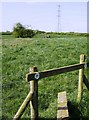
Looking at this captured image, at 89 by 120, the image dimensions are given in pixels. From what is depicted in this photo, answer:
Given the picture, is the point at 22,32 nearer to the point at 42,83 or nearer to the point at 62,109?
the point at 42,83

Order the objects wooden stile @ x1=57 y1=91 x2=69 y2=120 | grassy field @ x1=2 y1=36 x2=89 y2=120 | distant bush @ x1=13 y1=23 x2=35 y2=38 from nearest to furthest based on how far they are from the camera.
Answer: wooden stile @ x1=57 y1=91 x2=69 y2=120, grassy field @ x1=2 y1=36 x2=89 y2=120, distant bush @ x1=13 y1=23 x2=35 y2=38

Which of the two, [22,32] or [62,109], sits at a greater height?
[22,32]

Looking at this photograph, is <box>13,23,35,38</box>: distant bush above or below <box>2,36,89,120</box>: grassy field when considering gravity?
above

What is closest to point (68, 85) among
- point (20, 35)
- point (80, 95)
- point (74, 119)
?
point (80, 95)

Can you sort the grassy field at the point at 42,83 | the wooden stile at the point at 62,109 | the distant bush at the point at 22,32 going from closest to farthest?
the wooden stile at the point at 62,109, the grassy field at the point at 42,83, the distant bush at the point at 22,32

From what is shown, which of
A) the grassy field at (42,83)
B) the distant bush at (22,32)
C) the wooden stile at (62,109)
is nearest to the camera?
the wooden stile at (62,109)

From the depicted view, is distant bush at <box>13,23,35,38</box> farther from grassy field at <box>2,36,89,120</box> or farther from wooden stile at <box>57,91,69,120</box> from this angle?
wooden stile at <box>57,91,69,120</box>

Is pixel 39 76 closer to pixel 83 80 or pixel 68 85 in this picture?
pixel 83 80

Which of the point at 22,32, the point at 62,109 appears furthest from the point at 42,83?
the point at 22,32

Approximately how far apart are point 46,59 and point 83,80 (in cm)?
649

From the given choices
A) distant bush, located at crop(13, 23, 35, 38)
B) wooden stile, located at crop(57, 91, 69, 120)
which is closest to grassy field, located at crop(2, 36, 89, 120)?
wooden stile, located at crop(57, 91, 69, 120)

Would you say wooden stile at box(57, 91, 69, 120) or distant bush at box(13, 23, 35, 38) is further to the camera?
distant bush at box(13, 23, 35, 38)

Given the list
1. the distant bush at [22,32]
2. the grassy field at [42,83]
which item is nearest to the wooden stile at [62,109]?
the grassy field at [42,83]

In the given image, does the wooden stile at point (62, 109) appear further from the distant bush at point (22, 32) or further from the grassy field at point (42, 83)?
the distant bush at point (22, 32)
